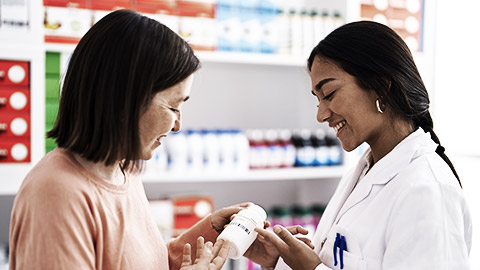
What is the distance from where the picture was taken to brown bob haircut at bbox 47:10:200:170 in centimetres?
107

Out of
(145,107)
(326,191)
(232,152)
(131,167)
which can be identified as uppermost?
(145,107)

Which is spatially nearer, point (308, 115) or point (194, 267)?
point (194, 267)

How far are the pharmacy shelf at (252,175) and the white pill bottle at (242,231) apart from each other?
100 cm

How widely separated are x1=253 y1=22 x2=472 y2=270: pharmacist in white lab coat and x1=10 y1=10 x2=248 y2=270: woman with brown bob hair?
45cm

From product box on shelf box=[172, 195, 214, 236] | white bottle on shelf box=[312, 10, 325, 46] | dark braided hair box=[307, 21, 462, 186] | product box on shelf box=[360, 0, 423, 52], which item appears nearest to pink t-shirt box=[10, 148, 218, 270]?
dark braided hair box=[307, 21, 462, 186]

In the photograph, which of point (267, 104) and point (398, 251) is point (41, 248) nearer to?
point (398, 251)

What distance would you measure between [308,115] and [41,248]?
7.93ft

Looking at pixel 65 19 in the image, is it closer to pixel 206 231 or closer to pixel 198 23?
pixel 198 23

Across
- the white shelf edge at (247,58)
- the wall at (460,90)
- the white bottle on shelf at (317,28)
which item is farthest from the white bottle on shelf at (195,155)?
the wall at (460,90)

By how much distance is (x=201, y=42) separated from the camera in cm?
257

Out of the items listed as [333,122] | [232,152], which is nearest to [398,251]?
[333,122]

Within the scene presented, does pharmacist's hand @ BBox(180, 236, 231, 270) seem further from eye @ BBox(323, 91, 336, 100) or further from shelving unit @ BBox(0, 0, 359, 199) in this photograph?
shelving unit @ BBox(0, 0, 359, 199)

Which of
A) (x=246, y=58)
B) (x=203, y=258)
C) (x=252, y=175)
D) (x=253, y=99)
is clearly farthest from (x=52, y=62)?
(x=203, y=258)

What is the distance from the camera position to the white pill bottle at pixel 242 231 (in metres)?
1.43
